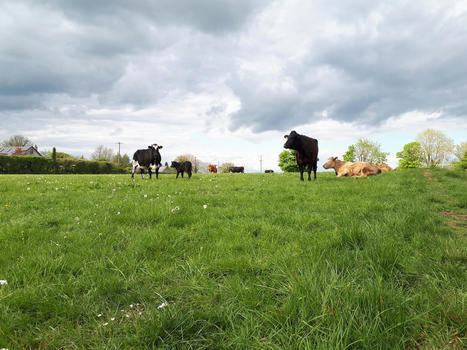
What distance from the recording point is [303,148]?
13.5 meters

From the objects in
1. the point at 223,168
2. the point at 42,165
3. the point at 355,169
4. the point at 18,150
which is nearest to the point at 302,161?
the point at 355,169

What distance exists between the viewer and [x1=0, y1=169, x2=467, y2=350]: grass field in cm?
170

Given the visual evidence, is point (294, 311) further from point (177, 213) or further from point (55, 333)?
point (177, 213)

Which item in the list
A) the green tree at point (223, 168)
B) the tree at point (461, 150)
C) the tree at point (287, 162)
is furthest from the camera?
the green tree at point (223, 168)

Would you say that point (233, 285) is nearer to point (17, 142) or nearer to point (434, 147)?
point (434, 147)

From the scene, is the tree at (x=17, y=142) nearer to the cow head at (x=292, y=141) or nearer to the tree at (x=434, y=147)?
the cow head at (x=292, y=141)

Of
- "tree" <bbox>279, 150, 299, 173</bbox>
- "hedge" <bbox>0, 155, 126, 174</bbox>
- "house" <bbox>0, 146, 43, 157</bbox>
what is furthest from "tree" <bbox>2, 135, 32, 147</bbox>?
"tree" <bbox>279, 150, 299, 173</bbox>

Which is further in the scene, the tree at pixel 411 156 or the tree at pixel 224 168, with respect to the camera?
the tree at pixel 224 168

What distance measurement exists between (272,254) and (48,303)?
8.26 feet

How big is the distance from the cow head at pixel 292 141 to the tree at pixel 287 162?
199ft

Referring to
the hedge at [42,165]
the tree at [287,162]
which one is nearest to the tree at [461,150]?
the tree at [287,162]

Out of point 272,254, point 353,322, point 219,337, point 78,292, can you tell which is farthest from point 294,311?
point 78,292

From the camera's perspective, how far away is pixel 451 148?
57688 mm

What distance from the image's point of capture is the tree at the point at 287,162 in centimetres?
7312
